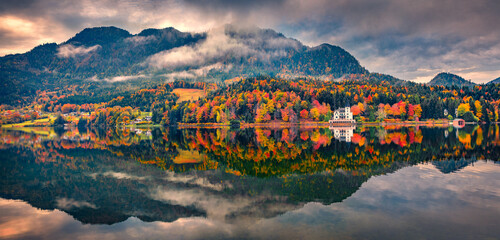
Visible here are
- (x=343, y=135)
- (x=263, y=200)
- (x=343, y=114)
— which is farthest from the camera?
(x=343, y=114)

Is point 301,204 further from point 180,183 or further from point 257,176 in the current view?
point 180,183

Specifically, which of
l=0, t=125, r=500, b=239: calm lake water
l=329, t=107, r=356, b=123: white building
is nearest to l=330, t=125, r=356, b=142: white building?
l=0, t=125, r=500, b=239: calm lake water

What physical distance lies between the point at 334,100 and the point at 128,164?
523 feet

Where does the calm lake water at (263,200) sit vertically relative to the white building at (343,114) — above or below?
below

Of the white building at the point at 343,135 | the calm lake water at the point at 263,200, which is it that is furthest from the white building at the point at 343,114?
the calm lake water at the point at 263,200

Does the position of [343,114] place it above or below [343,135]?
→ above

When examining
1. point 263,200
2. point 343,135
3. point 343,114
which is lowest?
point 343,135

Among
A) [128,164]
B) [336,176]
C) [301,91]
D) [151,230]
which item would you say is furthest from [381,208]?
[301,91]

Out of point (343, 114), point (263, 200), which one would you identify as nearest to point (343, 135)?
point (263, 200)

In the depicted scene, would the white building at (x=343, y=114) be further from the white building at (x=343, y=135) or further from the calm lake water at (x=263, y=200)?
the calm lake water at (x=263, y=200)

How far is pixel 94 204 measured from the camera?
1797cm

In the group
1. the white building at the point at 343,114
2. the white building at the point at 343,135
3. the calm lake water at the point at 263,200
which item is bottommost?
the white building at the point at 343,135

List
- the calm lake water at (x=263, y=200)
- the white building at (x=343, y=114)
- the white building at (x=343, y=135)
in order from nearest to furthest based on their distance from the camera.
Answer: the calm lake water at (x=263, y=200)
the white building at (x=343, y=135)
the white building at (x=343, y=114)

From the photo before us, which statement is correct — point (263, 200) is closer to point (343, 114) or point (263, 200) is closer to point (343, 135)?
point (343, 135)
